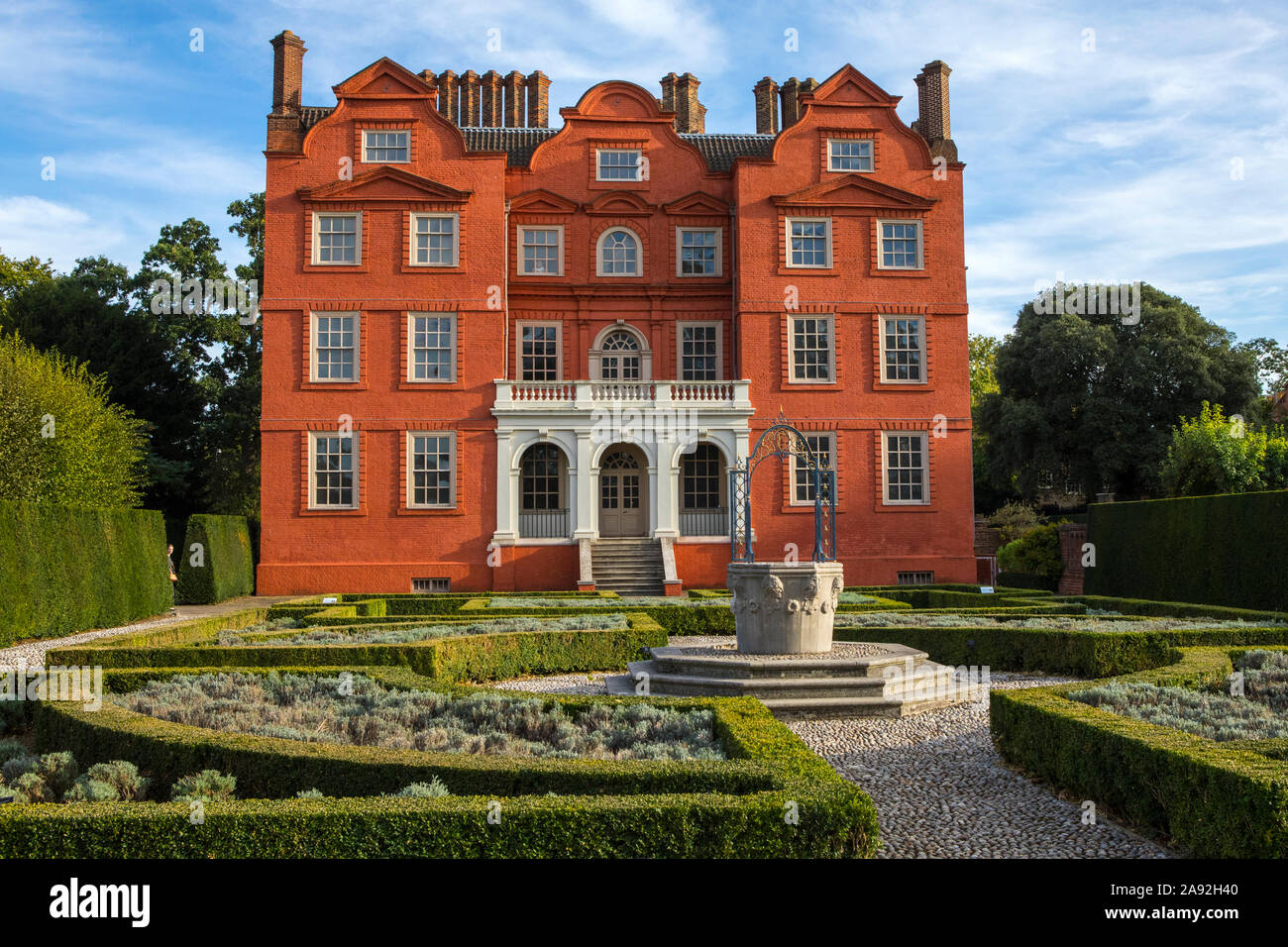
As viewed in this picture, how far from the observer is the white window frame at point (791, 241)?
26.7 m

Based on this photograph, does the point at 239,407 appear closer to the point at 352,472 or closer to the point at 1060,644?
the point at 352,472

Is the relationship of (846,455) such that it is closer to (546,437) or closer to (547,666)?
(546,437)

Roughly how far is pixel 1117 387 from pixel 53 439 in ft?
119

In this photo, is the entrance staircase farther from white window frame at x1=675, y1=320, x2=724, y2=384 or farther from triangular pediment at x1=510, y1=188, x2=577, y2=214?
triangular pediment at x1=510, y1=188, x2=577, y2=214

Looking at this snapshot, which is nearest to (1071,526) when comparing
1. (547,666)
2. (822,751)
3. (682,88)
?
(682,88)

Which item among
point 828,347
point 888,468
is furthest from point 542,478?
point 888,468

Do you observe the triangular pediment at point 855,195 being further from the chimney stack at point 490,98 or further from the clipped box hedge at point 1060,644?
the clipped box hedge at point 1060,644

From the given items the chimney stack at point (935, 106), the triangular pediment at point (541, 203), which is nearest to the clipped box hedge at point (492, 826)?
the triangular pediment at point (541, 203)

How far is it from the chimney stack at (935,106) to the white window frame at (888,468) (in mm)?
7795

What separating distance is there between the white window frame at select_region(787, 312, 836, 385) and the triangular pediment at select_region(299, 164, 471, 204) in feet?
29.4

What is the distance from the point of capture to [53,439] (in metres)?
24.8

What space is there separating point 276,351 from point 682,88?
14906mm

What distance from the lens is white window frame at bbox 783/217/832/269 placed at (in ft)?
87.6

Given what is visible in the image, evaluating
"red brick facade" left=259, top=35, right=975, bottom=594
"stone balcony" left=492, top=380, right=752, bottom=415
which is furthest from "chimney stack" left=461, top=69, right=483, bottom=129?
"stone balcony" left=492, top=380, right=752, bottom=415
